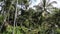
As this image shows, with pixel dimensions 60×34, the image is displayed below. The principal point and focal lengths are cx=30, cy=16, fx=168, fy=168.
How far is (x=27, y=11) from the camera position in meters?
26.8

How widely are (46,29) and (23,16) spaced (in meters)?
4.12

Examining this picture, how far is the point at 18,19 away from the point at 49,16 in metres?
4.92

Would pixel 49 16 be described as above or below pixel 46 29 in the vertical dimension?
above

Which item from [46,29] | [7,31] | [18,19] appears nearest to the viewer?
[7,31]

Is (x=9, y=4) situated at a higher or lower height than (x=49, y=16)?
higher

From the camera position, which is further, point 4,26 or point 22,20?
point 22,20

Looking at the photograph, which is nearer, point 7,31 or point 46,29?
point 7,31

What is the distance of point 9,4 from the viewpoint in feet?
73.6

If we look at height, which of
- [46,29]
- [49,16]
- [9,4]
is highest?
[9,4]

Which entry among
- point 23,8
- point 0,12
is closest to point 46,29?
point 23,8

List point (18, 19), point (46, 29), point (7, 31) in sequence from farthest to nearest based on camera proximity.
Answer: point (18, 19) < point (46, 29) < point (7, 31)

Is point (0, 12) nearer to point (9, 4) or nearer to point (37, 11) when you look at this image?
point (9, 4)

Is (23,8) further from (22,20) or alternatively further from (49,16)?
(49,16)

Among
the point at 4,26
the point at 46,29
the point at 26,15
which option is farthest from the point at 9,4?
the point at 46,29
